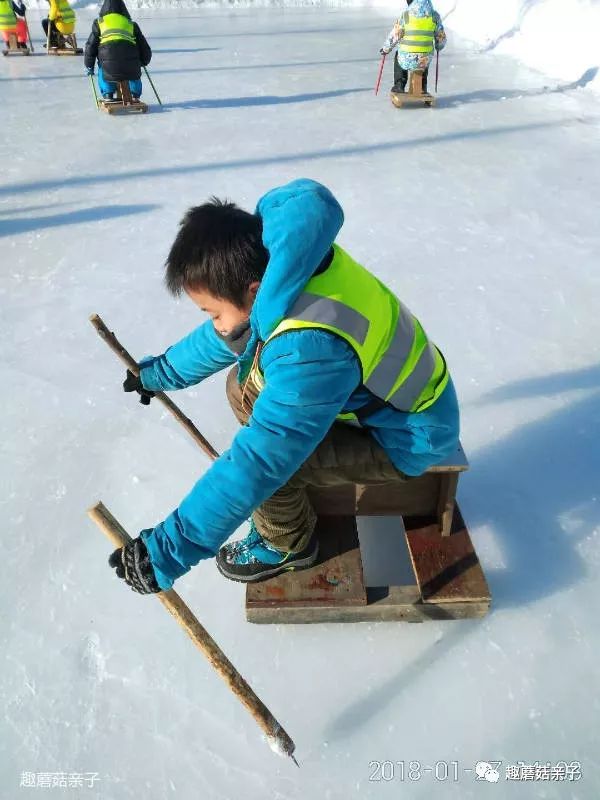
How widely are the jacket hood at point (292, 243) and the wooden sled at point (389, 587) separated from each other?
2.06 ft

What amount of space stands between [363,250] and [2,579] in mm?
2302

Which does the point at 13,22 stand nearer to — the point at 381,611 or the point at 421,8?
the point at 421,8

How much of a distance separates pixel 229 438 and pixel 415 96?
4675mm

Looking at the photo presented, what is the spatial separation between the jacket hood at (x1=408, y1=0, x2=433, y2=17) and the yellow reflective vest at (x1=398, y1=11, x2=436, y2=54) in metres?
0.03

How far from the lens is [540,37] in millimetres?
7781

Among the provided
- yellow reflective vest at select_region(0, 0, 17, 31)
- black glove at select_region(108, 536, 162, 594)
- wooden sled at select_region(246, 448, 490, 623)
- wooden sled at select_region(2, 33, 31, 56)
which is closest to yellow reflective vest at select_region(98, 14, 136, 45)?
yellow reflective vest at select_region(0, 0, 17, 31)

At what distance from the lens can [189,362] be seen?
5.58 feet

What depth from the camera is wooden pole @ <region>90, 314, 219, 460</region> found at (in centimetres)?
165

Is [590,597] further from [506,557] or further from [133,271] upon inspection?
[133,271]

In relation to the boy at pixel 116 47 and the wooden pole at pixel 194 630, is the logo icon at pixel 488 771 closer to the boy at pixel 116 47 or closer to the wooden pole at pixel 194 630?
the wooden pole at pixel 194 630

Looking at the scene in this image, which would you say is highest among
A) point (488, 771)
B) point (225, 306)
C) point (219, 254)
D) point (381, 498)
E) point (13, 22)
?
point (13, 22)

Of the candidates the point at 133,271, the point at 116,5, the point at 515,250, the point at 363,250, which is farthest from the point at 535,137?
the point at 116,5

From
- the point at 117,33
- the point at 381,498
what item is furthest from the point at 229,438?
the point at 117,33

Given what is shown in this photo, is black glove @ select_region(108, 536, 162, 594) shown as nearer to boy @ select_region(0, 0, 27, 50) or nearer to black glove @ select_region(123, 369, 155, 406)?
black glove @ select_region(123, 369, 155, 406)
